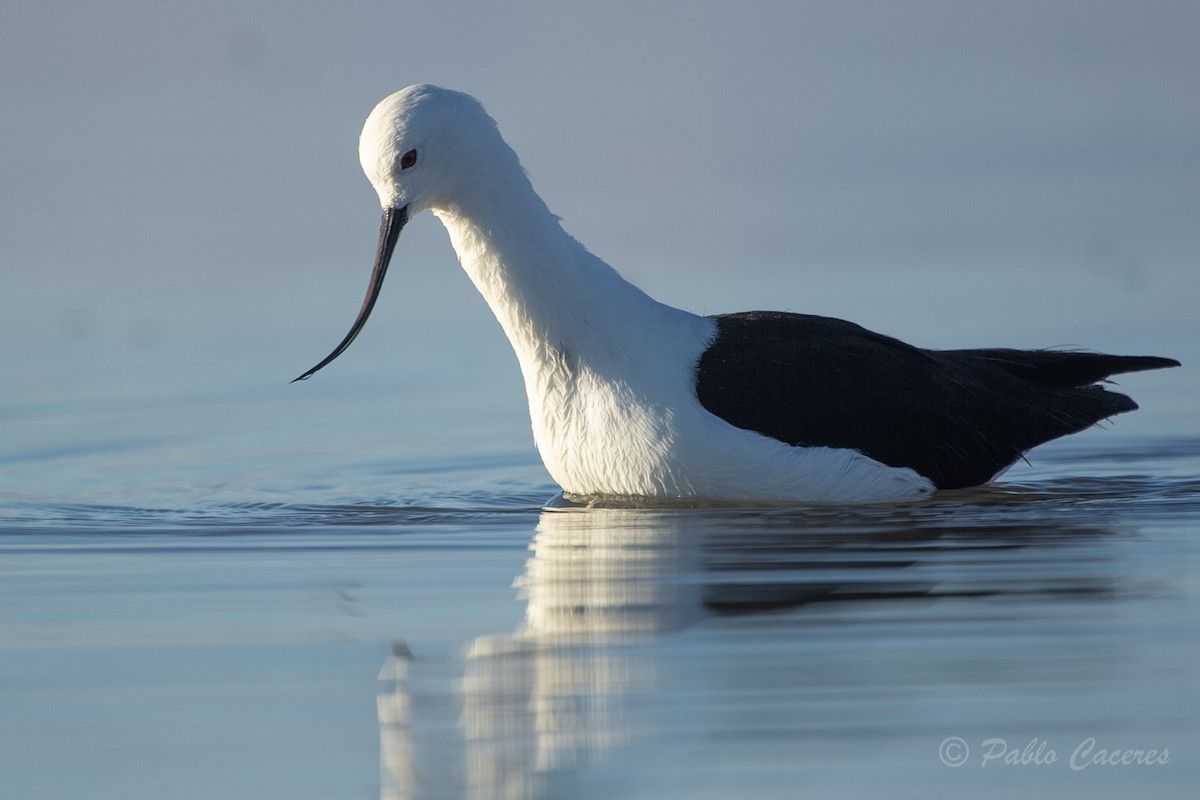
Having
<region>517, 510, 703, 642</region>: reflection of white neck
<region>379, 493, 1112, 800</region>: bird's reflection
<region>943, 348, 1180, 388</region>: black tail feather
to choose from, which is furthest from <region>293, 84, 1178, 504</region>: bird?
<region>943, 348, 1180, 388</region>: black tail feather

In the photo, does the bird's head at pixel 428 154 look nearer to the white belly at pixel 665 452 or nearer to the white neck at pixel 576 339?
the white neck at pixel 576 339

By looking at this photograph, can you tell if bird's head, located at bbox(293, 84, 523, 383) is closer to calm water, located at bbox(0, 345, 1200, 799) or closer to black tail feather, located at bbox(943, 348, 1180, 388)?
calm water, located at bbox(0, 345, 1200, 799)

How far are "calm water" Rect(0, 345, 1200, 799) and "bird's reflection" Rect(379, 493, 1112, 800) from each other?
0.01 meters

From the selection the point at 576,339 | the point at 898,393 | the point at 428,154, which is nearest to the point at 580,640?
the point at 576,339

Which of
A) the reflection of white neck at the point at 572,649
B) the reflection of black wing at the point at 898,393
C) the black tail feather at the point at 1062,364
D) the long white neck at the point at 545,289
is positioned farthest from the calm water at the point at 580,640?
the long white neck at the point at 545,289

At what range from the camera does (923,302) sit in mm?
12828

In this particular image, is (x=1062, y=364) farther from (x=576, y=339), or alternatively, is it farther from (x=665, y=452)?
(x=576, y=339)

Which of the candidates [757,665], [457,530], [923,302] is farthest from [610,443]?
[923,302]

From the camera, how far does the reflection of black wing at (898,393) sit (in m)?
7.80

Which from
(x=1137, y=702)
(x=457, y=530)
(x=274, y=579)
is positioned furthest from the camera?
(x=457, y=530)

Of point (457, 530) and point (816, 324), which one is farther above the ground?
point (816, 324)

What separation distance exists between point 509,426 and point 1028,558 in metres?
4.03

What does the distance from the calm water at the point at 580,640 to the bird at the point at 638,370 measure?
0.19m

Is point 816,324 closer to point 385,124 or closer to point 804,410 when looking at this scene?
point 804,410
